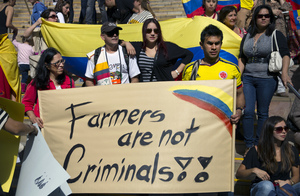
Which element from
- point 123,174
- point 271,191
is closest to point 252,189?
point 271,191

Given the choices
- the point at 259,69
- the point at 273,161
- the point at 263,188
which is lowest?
the point at 263,188

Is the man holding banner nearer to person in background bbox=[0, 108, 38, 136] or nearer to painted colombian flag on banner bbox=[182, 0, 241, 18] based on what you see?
person in background bbox=[0, 108, 38, 136]

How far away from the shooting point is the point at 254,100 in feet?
18.6

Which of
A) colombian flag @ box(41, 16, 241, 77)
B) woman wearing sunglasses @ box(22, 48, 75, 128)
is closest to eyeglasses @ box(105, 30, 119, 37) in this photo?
woman wearing sunglasses @ box(22, 48, 75, 128)

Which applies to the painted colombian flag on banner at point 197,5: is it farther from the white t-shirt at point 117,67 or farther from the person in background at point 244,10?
the white t-shirt at point 117,67

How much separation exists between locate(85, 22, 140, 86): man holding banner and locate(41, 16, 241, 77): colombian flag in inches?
57.7

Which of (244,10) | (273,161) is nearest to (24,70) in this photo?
(244,10)

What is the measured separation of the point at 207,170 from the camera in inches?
180

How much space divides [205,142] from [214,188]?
1.45 feet

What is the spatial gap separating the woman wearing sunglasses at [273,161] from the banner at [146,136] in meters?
0.28

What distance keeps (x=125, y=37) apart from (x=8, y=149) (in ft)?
9.82

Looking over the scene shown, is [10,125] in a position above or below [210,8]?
below

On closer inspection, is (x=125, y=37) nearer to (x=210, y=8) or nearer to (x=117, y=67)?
(x=210, y=8)

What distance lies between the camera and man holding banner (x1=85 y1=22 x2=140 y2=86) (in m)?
5.26
